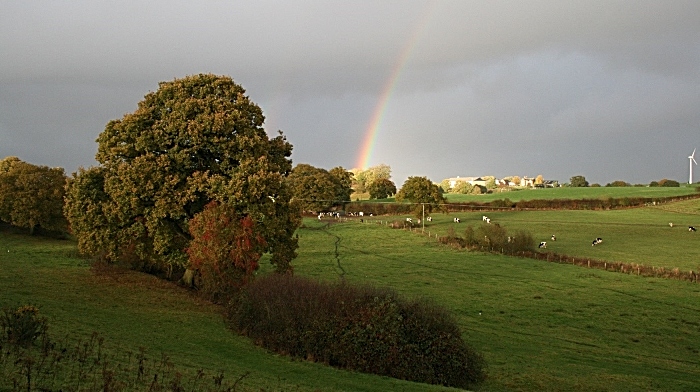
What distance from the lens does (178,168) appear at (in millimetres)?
32750

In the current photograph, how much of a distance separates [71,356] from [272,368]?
7.06 meters

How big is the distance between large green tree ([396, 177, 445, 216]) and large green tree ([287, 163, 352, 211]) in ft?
84.0

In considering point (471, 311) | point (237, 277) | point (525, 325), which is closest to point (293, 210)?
point (237, 277)

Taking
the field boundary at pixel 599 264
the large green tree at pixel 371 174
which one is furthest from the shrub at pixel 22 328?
the large green tree at pixel 371 174

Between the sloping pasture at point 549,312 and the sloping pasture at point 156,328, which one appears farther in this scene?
the sloping pasture at point 549,312

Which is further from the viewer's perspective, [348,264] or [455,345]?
[348,264]

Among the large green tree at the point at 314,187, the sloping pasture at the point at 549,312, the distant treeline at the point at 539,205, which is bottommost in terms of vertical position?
the sloping pasture at the point at 549,312

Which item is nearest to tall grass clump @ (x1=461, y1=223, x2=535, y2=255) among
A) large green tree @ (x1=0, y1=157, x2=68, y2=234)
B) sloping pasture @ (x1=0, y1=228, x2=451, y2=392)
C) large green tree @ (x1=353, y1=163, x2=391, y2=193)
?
sloping pasture @ (x1=0, y1=228, x2=451, y2=392)

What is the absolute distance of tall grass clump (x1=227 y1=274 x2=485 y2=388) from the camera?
22.0 m

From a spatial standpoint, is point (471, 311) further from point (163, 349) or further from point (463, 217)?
point (463, 217)

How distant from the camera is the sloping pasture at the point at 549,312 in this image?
23719mm

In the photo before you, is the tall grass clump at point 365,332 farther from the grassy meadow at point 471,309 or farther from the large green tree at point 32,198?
the large green tree at point 32,198

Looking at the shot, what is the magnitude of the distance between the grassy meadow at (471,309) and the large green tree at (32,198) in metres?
2.08

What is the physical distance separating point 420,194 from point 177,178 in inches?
2460
